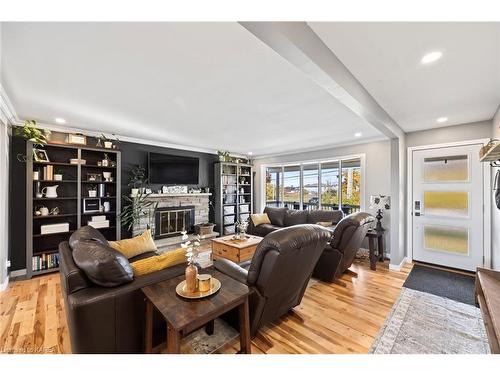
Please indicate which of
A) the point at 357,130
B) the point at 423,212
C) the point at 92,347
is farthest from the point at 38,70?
the point at 423,212

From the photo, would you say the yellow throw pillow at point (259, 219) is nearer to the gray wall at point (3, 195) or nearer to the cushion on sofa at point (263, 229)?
the cushion on sofa at point (263, 229)

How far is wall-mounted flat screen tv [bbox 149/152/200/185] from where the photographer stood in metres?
4.45

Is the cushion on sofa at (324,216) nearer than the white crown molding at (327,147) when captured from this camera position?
No

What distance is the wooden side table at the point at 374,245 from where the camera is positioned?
3.32 metres

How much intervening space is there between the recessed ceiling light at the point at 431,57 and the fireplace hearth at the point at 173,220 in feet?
15.6

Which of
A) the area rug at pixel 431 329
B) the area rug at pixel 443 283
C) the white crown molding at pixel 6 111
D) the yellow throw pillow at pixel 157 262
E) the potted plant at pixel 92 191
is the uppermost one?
the white crown molding at pixel 6 111

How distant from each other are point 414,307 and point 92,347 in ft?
9.62

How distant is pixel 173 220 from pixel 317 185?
3.67 meters

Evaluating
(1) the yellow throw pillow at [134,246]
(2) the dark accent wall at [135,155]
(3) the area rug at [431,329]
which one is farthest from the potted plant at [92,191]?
(3) the area rug at [431,329]

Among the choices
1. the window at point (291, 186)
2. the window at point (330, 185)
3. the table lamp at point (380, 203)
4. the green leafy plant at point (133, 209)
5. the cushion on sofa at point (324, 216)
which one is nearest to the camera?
the table lamp at point (380, 203)

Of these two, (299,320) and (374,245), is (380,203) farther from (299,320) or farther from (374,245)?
(299,320)

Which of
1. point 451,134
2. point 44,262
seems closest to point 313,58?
point 451,134

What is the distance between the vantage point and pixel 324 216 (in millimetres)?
4434

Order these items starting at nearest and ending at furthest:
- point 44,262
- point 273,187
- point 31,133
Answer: point 31,133, point 44,262, point 273,187
